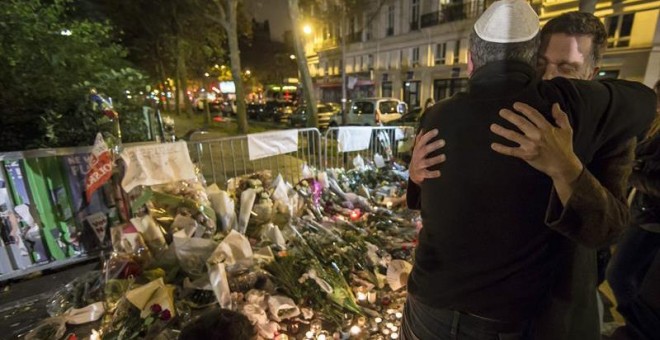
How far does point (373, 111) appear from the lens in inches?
595

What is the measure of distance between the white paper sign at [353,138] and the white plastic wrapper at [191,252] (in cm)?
368

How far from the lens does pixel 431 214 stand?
1224 millimetres

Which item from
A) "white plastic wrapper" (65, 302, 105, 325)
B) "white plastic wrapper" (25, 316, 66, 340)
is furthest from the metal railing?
"white plastic wrapper" (25, 316, 66, 340)

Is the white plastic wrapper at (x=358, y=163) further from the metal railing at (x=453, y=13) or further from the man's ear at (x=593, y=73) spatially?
the metal railing at (x=453, y=13)

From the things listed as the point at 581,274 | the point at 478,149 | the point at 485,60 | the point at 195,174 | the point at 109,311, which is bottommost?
the point at 109,311

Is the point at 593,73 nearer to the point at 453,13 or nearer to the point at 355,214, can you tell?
the point at 355,214

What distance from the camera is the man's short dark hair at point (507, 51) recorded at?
3.44ft

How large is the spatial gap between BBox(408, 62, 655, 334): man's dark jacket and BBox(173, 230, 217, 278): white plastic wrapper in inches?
102

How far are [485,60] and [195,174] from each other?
3.75m

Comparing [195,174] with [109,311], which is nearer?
[109,311]

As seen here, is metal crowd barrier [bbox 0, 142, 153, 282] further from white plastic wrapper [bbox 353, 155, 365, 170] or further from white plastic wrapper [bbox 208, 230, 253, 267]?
white plastic wrapper [bbox 353, 155, 365, 170]

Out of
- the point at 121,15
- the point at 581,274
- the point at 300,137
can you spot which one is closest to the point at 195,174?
the point at 300,137

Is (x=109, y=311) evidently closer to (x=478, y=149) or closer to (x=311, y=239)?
(x=311, y=239)

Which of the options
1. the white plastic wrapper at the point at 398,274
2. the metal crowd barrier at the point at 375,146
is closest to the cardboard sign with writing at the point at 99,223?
the white plastic wrapper at the point at 398,274
